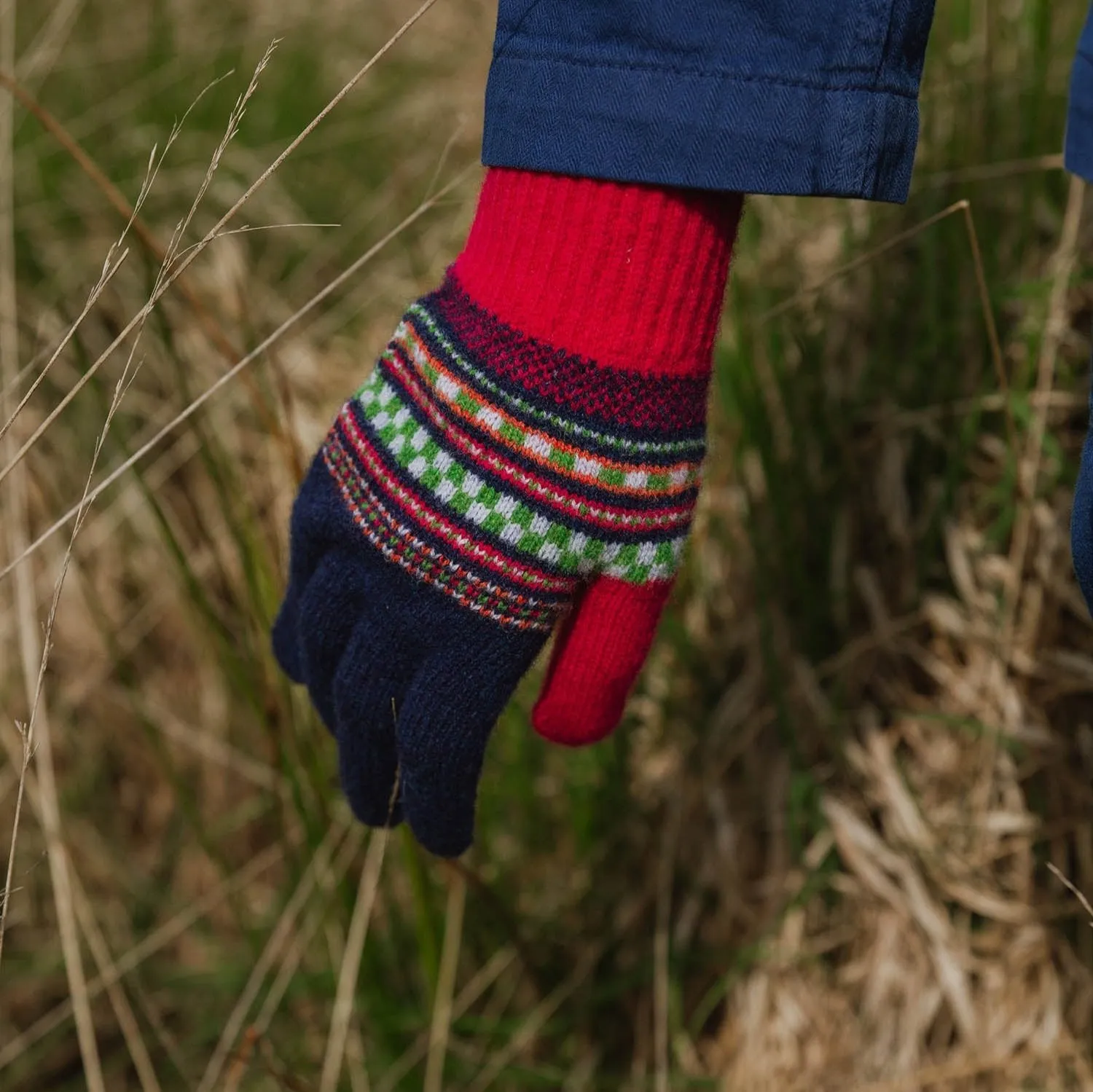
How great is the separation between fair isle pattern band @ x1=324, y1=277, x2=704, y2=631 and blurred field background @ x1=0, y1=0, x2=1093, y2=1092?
312 mm

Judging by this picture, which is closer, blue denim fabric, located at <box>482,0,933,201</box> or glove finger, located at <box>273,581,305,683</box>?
blue denim fabric, located at <box>482,0,933,201</box>

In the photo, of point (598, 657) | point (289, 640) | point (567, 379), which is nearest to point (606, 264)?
point (567, 379)

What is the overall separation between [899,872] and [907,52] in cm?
88

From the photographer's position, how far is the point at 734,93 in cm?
69

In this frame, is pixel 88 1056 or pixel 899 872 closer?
pixel 88 1056

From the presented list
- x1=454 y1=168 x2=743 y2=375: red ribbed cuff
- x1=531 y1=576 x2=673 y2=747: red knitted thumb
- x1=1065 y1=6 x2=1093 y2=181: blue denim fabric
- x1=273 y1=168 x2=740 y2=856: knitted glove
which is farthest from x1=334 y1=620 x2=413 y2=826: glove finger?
x1=1065 y1=6 x2=1093 y2=181: blue denim fabric

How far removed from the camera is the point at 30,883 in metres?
1.73

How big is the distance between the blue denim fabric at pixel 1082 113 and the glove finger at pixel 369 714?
0.53 m

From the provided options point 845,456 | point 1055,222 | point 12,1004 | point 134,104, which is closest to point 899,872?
point 845,456

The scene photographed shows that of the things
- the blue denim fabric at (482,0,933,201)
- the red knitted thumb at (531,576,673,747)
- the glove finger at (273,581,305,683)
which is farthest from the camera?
the glove finger at (273,581,305,683)

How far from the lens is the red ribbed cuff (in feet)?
2.40

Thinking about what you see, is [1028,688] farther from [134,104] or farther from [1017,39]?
[134,104]

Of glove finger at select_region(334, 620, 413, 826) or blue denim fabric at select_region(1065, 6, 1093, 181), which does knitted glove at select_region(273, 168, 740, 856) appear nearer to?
glove finger at select_region(334, 620, 413, 826)

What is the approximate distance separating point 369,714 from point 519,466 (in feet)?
0.72
